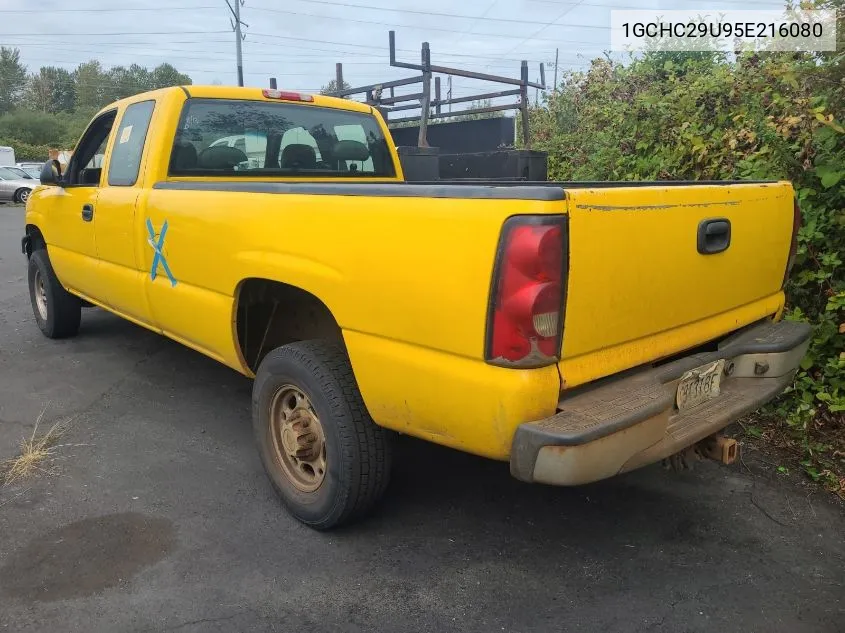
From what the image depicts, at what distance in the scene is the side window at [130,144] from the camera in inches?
163

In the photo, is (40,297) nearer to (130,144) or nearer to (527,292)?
(130,144)

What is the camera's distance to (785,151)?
420 centimetres

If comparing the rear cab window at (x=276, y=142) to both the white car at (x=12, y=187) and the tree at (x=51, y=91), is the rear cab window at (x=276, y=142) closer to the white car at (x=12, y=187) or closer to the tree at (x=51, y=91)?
the white car at (x=12, y=187)

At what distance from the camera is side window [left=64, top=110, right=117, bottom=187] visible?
4.73m

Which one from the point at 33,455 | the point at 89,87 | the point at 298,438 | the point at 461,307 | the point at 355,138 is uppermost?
the point at 89,87

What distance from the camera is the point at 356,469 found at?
8.97 ft

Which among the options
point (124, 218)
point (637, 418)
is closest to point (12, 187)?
point (124, 218)

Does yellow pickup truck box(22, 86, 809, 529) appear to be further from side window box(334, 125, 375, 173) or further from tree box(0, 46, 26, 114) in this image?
tree box(0, 46, 26, 114)

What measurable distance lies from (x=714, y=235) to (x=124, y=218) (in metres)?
3.20

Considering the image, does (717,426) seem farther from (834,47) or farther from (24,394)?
(24,394)

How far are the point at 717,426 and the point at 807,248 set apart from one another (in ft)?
6.56

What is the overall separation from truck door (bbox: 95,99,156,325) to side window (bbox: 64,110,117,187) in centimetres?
27

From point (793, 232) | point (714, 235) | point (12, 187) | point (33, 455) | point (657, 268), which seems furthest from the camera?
point (12, 187)

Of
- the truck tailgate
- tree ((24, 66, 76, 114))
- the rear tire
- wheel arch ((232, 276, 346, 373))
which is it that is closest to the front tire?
wheel arch ((232, 276, 346, 373))
